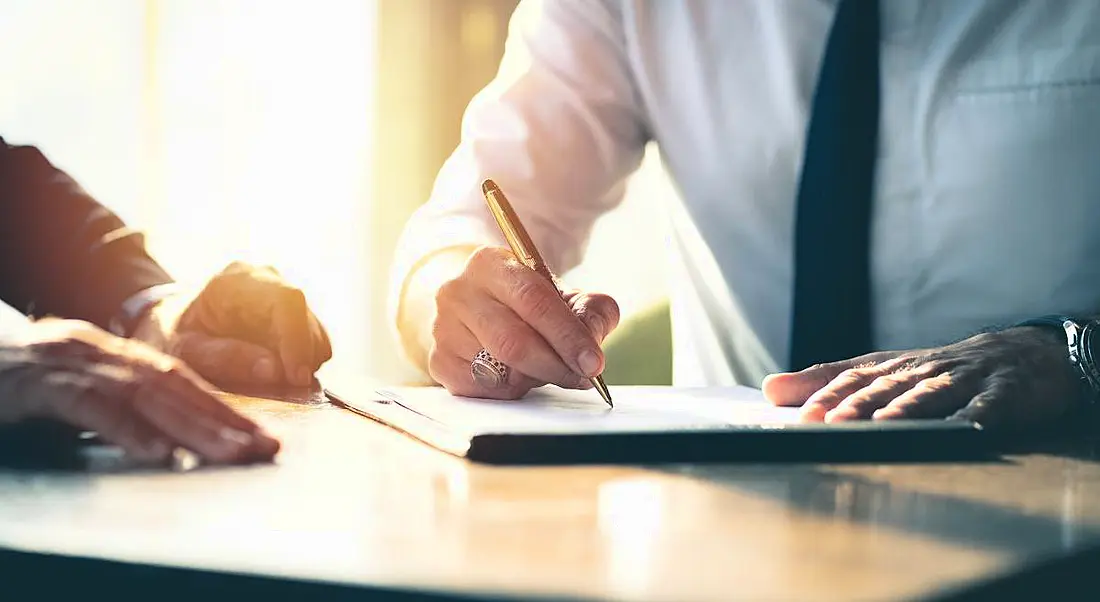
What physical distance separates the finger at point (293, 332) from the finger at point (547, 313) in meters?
0.21

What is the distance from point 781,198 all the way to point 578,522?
1016 mm

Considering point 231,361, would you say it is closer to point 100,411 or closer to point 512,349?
point 512,349

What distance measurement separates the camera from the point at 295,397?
91 centimetres

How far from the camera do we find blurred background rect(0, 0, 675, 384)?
7.50 feet

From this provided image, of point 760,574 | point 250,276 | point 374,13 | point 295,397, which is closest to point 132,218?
point 374,13

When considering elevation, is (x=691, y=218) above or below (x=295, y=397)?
above

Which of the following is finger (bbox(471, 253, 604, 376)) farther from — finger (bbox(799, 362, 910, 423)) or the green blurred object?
the green blurred object

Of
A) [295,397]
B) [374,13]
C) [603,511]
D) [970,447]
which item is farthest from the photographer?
[374,13]

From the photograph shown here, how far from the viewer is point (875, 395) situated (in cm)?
73

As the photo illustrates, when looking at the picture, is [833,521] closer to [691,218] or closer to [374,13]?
[691,218]

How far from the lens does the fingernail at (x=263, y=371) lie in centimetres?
101

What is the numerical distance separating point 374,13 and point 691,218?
150cm

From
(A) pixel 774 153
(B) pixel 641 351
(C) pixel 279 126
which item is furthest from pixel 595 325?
(C) pixel 279 126

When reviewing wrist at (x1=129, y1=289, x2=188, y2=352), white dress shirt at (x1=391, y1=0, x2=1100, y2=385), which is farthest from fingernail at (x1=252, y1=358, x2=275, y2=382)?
white dress shirt at (x1=391, y1=0, x2=1100, y2=385)
